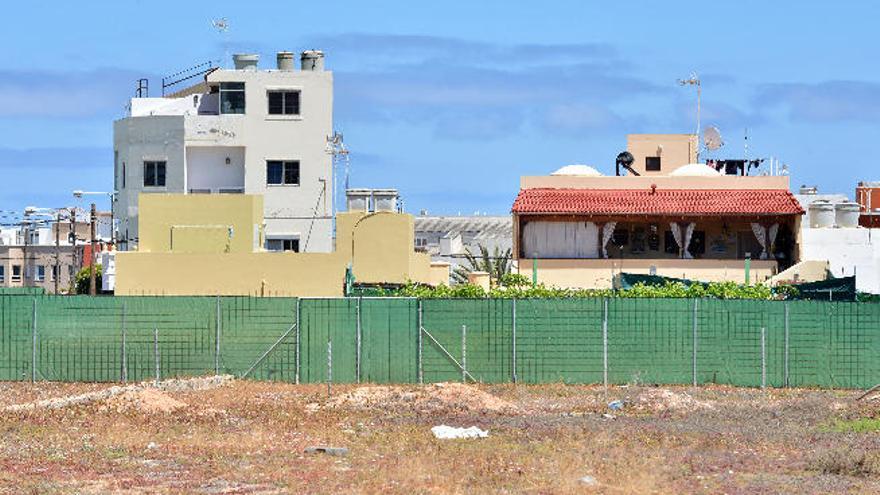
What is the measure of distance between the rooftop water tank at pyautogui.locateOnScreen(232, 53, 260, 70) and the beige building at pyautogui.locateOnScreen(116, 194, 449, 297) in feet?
47.5

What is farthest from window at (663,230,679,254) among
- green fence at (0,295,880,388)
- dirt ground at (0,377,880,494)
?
dirt ground at (0,377,880,494)

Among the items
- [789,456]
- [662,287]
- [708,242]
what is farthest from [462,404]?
[708,242]

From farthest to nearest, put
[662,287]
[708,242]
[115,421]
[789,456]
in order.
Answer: [708,242], [662,287], [115,421], [789,456]

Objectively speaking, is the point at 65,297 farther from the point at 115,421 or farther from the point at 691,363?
the point at 691,363

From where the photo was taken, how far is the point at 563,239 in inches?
2702

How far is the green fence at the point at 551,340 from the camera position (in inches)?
1734

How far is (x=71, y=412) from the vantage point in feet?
120

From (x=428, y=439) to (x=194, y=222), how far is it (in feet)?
86.5

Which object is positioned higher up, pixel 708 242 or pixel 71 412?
pixel 708 242

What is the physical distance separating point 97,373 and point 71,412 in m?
8.67

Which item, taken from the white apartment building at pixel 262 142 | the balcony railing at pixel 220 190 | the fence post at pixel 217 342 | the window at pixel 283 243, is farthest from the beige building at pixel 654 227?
the fence post at pixel 217 342

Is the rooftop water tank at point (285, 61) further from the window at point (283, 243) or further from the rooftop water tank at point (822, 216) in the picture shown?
the rooftop water tank at point (822, 216)

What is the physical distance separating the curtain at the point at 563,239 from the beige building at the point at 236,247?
10792mm

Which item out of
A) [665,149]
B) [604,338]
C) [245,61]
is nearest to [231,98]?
[245,61]
